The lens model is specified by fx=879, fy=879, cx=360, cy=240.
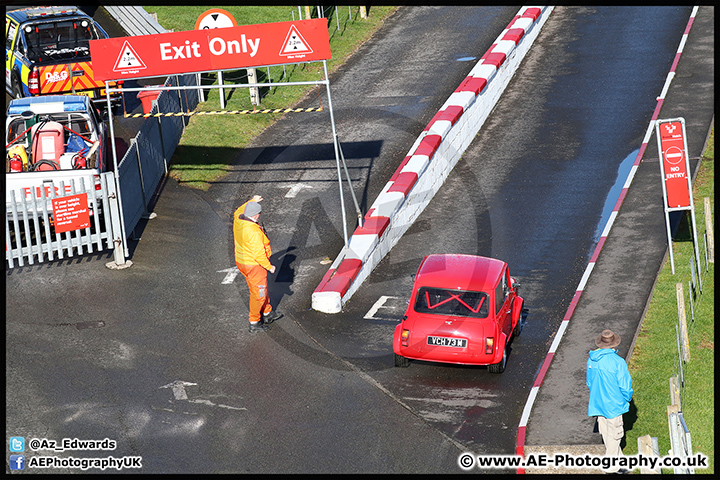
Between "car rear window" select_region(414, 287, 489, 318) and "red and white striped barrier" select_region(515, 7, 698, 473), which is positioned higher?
"car rear window" select_region(414, 287, 489, 318)

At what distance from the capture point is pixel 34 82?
22.0 m

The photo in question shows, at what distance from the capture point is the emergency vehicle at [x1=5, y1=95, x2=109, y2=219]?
15656 mm

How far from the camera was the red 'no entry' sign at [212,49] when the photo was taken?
14688 millimetres

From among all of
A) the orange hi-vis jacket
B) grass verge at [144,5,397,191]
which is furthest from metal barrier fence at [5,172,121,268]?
grass verge at [144,5,397,191]

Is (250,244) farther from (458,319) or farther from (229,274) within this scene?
(458,319)

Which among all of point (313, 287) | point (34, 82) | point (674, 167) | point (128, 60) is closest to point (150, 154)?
point (128, 60)

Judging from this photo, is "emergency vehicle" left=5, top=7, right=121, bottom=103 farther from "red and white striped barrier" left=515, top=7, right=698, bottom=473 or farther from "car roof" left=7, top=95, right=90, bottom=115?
"red and white striped barrier" left=515, top=7, right=698, bottom=473

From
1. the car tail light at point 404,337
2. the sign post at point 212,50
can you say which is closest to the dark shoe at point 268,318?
the car tail light at point 404,337

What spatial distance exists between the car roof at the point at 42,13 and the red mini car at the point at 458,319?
15144 millimetres

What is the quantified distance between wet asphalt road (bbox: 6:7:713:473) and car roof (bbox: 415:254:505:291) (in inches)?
49.4

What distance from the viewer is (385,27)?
2970 cm

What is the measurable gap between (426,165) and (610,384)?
32.1 ft

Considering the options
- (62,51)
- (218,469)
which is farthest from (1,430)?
(62,51)

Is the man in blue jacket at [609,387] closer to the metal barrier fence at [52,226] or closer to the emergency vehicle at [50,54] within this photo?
the metal barrier fence at [52,226]
